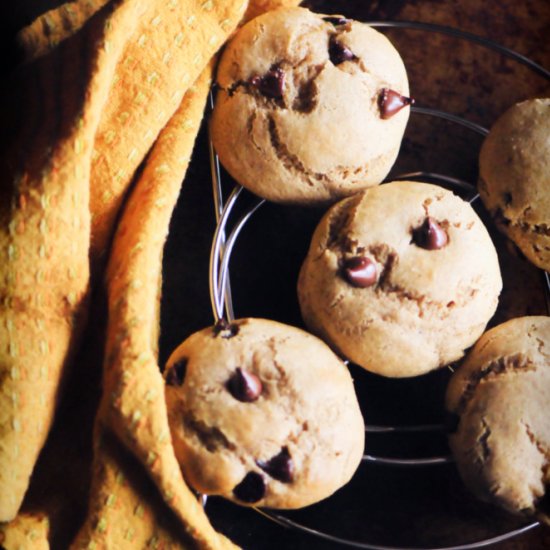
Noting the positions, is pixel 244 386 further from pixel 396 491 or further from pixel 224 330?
pixel 396 491

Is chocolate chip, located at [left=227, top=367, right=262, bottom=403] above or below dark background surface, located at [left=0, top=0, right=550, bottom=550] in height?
above

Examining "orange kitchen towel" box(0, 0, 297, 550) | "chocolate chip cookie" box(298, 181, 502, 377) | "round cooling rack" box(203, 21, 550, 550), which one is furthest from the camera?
"round cooling rack" box(203, 21, 550, 550)

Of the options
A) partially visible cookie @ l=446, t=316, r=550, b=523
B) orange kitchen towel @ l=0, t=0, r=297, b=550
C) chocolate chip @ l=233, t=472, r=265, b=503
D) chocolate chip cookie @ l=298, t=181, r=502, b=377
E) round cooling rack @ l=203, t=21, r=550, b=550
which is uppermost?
orange kitchen towel @ l=0, t=0, r=297, b=550

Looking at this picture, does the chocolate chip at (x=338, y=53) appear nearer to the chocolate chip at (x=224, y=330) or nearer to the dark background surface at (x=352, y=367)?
the dark background surface at (x=352, y=367)

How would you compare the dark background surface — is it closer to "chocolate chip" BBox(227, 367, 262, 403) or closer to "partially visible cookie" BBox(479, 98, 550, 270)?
"partially visible cookie" BBox(479, 98, 550, 270)

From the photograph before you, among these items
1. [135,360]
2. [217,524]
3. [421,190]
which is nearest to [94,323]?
[135,360]

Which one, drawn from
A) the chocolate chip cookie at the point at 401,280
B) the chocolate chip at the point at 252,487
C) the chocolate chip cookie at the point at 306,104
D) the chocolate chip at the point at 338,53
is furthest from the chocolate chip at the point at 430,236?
the chocolate chip at the point at 252,487

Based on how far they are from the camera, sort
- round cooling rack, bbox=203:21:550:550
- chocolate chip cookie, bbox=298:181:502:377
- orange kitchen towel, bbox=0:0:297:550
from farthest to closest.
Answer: round cooling rack, bbox=203:21:550:550 < chocolate chip cookie, bbox=298:181:502:377 < orange kitchen towel, bbox=0:0:297:550

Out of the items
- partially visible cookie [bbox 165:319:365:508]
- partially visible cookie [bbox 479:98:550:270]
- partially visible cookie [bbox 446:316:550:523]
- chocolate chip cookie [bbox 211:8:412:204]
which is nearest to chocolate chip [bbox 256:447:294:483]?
partially visible cookie [bbox 165:319:365:508]
